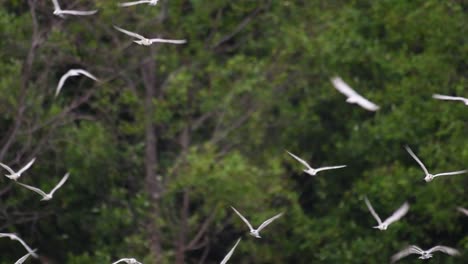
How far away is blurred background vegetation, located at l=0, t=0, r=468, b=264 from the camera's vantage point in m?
23.1

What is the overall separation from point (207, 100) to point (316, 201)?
10.4 feet

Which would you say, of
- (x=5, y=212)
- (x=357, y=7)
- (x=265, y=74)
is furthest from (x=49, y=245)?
(x=357, y=7)

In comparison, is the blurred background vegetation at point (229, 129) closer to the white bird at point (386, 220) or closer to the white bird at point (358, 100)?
the white bird at point (358, 100)

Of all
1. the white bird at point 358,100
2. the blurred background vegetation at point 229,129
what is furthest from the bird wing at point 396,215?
the blurred background vegetation at point 229,129

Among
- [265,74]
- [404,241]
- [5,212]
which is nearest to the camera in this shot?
[5,212]

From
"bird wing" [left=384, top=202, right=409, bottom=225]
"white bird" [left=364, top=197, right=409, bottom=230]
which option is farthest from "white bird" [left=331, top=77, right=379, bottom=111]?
"bird wing" [left=384, top=202, right=409, bottom=225]

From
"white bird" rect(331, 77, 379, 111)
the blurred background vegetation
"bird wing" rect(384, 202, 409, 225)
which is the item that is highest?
"white bird" rect(331, 77, 379, 111)

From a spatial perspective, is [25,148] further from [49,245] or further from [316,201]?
[316,201]

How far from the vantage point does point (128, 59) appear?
25.1 metres

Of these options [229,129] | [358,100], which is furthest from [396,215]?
[229,129]

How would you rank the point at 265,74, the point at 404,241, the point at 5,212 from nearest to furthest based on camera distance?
the point at 5,212 < the point at 404,241 < the point at 265,74

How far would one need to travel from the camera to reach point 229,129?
2502cm

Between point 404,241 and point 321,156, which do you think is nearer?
point 404,241

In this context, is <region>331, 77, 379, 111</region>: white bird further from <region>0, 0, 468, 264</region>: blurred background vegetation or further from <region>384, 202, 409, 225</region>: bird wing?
<region>0, 0, 468, 264</region>: blurred background vegetation
